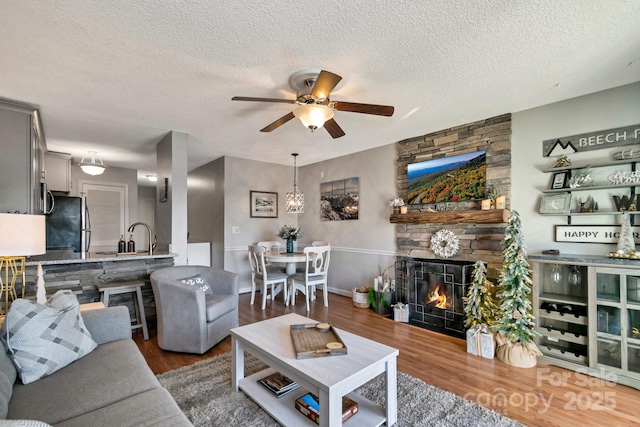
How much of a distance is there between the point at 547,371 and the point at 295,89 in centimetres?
329

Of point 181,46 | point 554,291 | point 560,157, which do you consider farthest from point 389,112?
point 554,291

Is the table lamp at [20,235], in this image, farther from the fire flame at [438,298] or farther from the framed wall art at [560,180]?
the framed wall art at [560,180]

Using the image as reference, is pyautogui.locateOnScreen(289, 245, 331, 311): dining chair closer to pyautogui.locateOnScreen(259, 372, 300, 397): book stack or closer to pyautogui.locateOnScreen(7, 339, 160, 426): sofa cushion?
pyautogui.locateOnScreen(259, 372, 300, 397): book stack

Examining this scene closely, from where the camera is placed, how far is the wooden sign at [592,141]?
99.1 inches

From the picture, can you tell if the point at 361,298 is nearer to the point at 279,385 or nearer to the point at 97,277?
the point at 279,385

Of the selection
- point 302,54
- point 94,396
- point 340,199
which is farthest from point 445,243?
point 94,396

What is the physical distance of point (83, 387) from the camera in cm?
145

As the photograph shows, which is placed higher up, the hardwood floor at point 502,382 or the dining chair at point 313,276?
the dining chair at point 313,276

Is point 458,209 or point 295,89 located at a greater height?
point 295,89

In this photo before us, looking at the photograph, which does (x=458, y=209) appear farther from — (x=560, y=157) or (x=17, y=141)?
(x=17, y=141)

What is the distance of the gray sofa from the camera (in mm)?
1223

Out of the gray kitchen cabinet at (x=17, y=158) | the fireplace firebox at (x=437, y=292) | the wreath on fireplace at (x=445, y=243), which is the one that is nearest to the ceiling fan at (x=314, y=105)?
the wreath on fireplace at (x=445, y=243)

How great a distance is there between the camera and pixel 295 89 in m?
2.55

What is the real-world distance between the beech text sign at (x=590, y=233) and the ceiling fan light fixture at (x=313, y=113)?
2.52 meters
